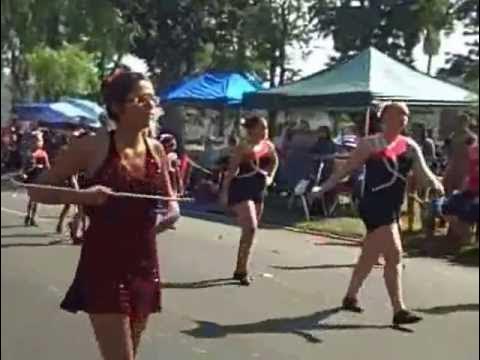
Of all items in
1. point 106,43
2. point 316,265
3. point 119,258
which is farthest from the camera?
point 316,265

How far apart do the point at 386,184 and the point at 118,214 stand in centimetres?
135

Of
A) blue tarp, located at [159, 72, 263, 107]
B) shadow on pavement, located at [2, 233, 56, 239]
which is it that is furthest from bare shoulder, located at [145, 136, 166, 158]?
shadow on pavement, located at [2, 233, 56, 239]

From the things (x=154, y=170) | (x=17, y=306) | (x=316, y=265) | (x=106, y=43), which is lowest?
(x=17, y=306)

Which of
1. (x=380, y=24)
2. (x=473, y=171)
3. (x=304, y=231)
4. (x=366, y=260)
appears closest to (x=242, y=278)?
(x=304, y=231)

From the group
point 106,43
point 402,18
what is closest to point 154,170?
point 106,43

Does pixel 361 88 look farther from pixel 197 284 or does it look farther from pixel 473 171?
pixel 473 171

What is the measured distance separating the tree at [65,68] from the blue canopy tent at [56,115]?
0.11 meters

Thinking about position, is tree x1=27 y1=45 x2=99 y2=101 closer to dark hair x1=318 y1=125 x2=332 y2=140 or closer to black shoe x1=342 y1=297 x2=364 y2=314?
dark hair x1=318 y1=125 x2=332 y2=140

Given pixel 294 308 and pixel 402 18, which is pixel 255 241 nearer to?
pixel 294 308

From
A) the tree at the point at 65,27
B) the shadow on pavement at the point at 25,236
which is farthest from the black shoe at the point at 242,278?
the shadow on pavement at the point at 25,236

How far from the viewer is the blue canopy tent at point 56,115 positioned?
469 centimetres

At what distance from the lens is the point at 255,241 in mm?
4820

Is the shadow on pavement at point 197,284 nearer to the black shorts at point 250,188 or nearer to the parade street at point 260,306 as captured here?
the parade street at point 260,306

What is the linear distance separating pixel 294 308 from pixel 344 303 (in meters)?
0.39
